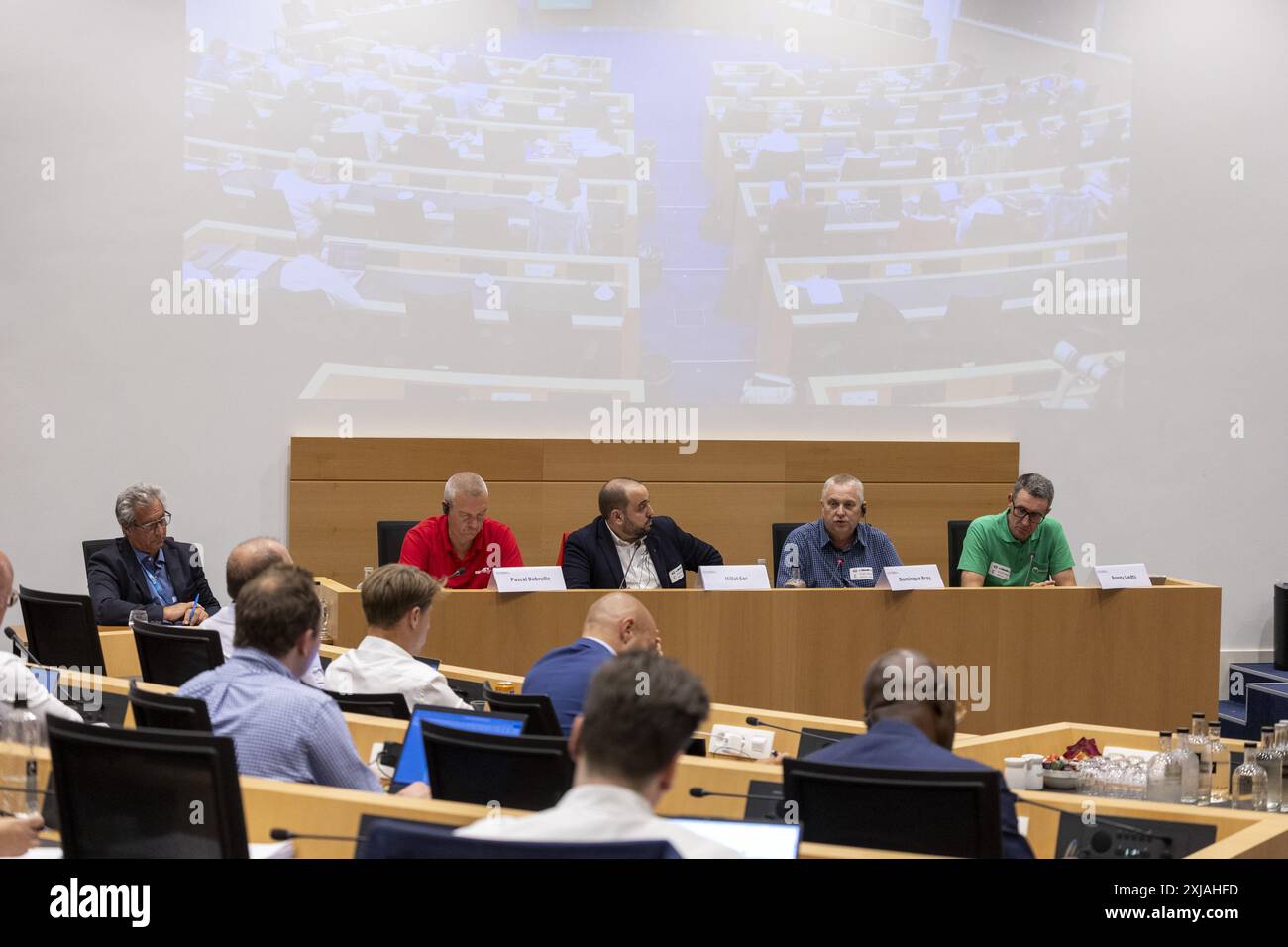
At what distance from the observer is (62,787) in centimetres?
214

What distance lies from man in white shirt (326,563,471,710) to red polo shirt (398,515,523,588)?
5.95 feet

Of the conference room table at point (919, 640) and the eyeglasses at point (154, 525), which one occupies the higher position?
the eyeglasses at point (154, 525)

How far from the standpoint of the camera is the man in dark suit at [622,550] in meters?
5.61

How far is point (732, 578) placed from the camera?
5371 millimetres

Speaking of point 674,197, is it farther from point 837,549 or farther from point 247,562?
point 247,562

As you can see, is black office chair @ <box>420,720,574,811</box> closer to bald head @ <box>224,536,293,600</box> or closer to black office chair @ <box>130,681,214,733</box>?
black office chair @ <box>130,681,214,733</box>

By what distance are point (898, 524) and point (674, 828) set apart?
5787 millimetres

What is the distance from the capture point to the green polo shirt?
5875 millimetres

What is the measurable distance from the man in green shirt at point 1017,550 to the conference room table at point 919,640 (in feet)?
1.34

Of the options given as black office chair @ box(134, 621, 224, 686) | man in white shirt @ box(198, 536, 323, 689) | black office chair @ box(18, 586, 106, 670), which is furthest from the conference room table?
black office chair @ box(134, 621, 224, 686)

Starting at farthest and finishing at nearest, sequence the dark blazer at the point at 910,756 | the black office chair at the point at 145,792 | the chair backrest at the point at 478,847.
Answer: the dark blazer at the point at 910,756, the black office chair at the point at 145,792, the chair backrest at the point at 478,847

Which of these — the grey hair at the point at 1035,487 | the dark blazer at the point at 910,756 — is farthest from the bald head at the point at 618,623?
the grey hair at the point at 1035,487

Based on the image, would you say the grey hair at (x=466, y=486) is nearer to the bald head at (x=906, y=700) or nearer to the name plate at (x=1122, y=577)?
the name plate at (x=1122, y=577)
